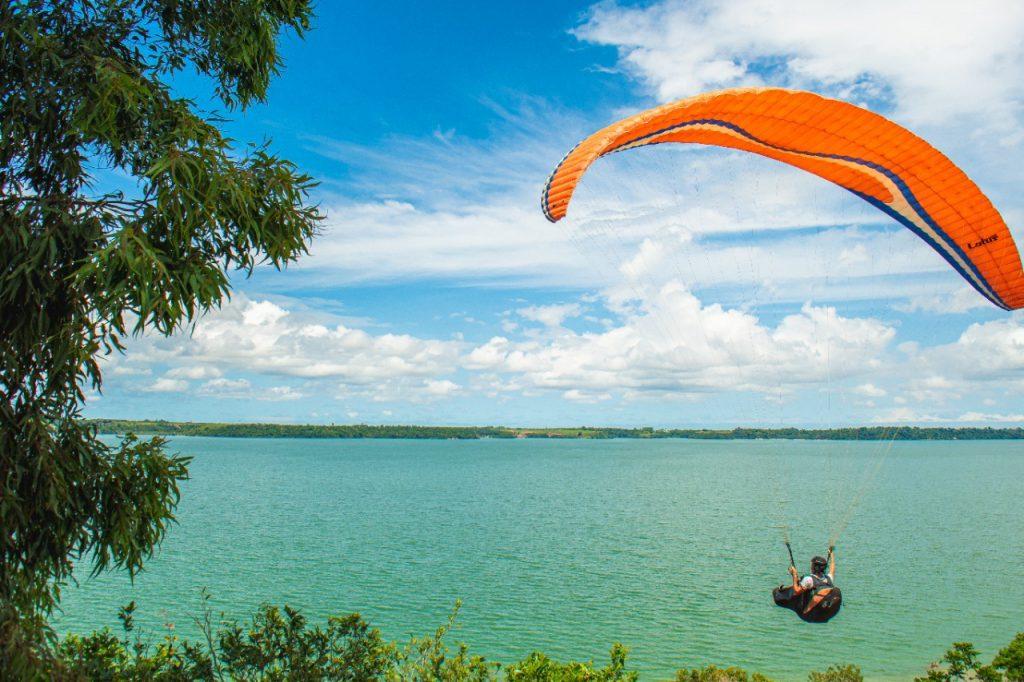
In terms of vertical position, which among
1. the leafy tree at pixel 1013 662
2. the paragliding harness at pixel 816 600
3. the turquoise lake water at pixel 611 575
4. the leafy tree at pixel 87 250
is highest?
the leafy tree at pixel 87 250

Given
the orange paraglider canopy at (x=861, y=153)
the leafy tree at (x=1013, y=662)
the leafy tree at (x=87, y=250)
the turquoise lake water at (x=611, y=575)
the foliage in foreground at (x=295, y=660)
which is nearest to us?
the leafy tree at (x=87, y=250)

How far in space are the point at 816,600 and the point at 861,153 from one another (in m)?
6.38

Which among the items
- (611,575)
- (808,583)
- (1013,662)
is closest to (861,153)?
(808,583)

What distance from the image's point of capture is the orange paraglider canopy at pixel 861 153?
8.63 m

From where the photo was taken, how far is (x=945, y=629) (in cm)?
2005

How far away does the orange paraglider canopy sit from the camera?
8633 mm

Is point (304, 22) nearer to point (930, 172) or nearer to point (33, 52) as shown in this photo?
point (33, 52)

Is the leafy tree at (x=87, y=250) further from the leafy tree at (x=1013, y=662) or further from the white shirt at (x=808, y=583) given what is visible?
the leafy tree at (x=1013, y=662)

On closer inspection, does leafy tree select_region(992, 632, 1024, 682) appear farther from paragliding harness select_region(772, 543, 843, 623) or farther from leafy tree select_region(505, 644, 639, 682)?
leafy tree select_region(505, 644, 639, 682)

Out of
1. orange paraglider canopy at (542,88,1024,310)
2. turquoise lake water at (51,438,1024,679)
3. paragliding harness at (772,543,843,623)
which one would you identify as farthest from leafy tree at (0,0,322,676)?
paragliding harness at (772,543,843,623)

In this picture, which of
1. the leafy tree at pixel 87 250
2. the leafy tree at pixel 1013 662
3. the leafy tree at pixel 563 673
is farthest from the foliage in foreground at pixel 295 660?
the leafy tree at pixel 1013 662

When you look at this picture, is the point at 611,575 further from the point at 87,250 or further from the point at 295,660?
the point at 87,250

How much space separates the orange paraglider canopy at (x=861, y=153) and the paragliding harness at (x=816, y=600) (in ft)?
17.9

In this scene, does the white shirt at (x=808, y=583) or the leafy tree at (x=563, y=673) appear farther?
the white shirt at (x=808, y=583)
